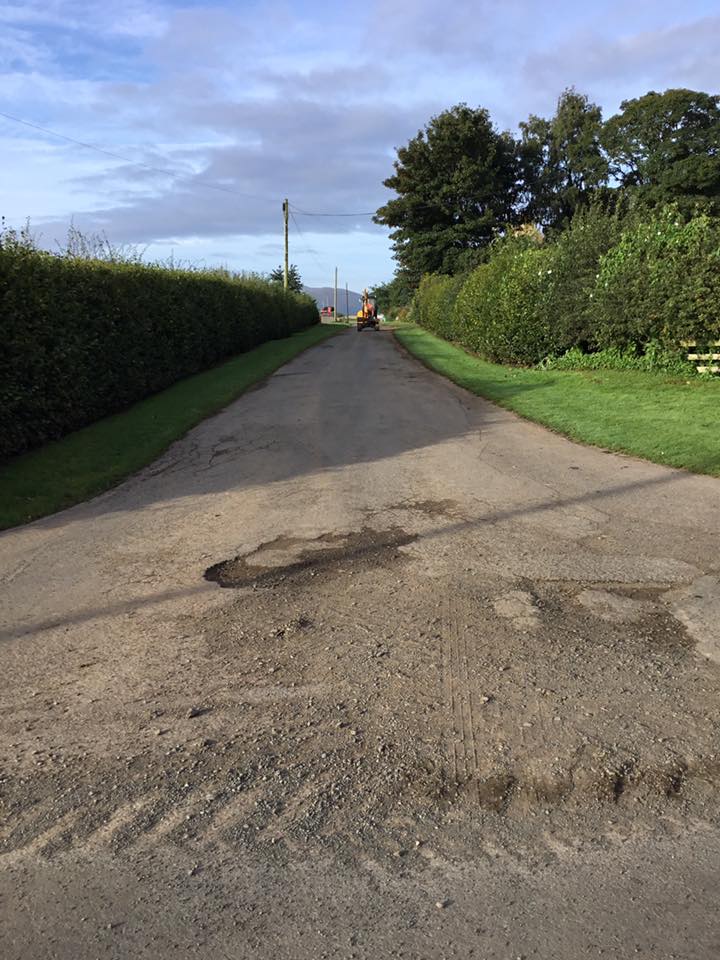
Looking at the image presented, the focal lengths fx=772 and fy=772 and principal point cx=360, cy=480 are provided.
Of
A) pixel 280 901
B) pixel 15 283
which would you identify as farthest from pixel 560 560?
pixel 15 283

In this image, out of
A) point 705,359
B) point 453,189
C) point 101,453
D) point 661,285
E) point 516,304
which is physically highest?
point 453,189

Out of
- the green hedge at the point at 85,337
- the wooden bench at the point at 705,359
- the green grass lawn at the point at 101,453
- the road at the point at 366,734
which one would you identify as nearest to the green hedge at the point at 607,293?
the wooden bench at the point at 705,359

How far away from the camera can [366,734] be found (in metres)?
3.58

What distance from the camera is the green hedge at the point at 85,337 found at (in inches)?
399

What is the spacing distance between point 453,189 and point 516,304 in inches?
1169

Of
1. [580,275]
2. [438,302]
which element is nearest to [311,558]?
[580,275]

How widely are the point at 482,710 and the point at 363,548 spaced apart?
2767 mm

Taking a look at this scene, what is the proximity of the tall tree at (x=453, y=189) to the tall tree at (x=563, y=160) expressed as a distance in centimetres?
194

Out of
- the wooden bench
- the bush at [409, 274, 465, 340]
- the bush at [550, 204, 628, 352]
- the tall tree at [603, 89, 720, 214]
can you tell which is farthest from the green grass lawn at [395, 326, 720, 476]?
the tall tree at [603, 89, 720, 214]

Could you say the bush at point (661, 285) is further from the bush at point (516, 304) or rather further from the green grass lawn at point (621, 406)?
the bush at point (516, 304)

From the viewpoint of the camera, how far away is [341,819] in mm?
3006

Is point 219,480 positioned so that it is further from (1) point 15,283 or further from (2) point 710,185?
(2) point 710,185

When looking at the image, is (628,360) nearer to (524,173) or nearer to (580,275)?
(580,275)

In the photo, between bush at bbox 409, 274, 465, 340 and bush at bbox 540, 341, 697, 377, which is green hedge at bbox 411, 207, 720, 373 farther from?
bush at bbox 409, 274, 465, 340
